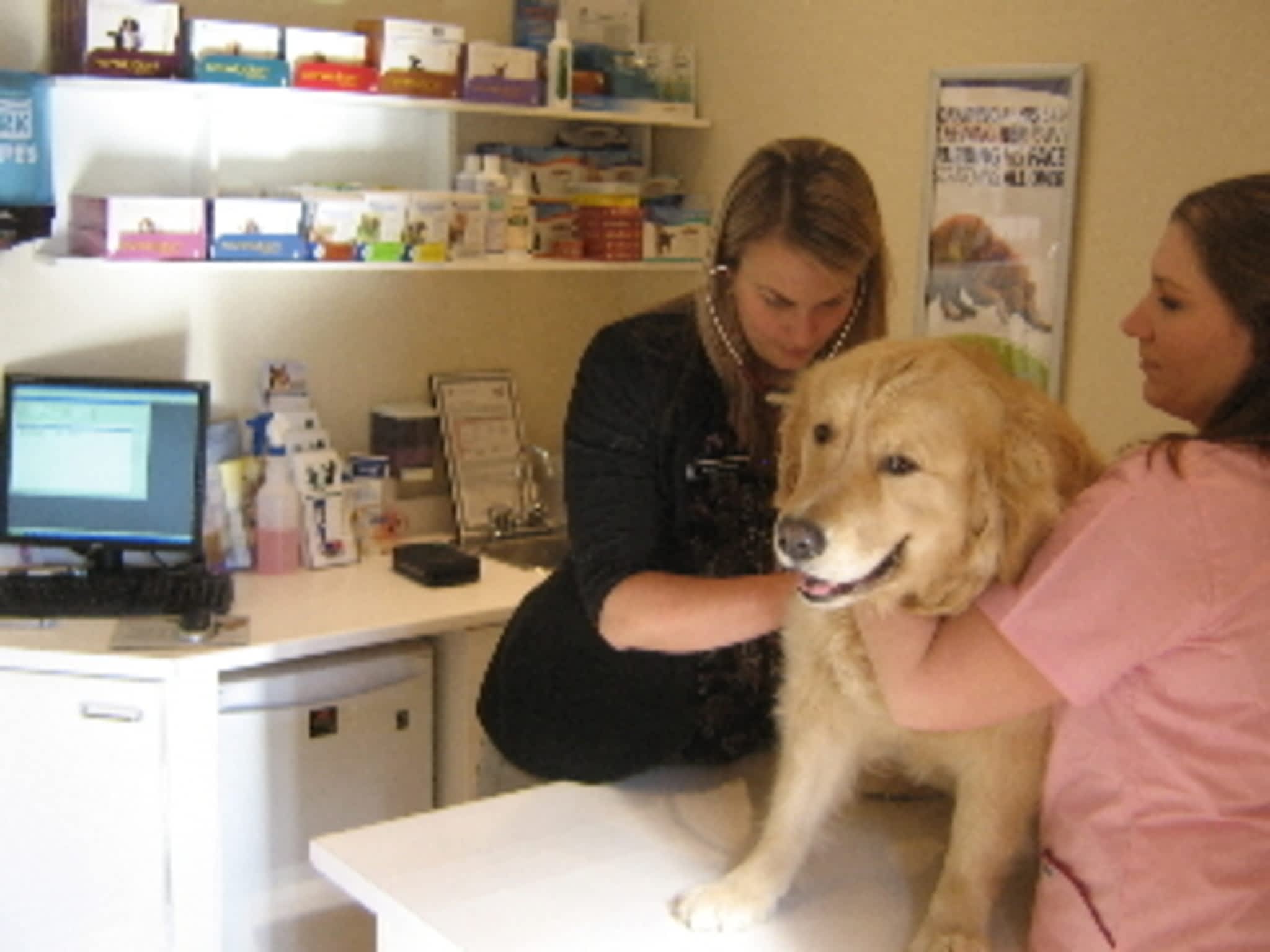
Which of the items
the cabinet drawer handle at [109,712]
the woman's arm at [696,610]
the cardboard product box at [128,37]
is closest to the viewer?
the woman's arm at [696,610]

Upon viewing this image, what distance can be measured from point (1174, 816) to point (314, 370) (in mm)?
2450

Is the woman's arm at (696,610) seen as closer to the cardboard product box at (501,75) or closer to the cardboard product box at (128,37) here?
the cardboard product box at (128,37)

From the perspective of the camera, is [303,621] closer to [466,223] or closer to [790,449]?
[466,223]

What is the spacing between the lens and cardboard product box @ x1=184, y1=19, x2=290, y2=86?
2.70 metres

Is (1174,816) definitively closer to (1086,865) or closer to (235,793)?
(1086,865)

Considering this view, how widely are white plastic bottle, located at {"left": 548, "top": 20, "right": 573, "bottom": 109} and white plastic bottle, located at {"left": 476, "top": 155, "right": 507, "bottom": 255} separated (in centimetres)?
22

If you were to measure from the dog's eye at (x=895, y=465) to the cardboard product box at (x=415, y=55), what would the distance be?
2.05 metres

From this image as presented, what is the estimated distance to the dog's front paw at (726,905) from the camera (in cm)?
131

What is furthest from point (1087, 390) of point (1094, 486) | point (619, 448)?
point (1094, 486)

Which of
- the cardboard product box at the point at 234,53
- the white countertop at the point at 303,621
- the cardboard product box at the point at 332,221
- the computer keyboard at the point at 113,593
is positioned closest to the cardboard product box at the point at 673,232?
the cardboard product box at the point at 332,221

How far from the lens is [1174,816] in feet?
3.58

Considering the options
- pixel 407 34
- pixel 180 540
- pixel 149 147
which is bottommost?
pixel 180 540

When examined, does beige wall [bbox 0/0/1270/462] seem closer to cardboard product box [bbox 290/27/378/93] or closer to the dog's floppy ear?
cardboard product box [bbox 290/27/378/93]

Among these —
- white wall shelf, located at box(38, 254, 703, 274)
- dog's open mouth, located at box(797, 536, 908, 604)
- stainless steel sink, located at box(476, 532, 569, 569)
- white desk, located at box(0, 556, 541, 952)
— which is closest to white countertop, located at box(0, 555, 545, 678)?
white desk, located at box(0, 556, 541, 952)
